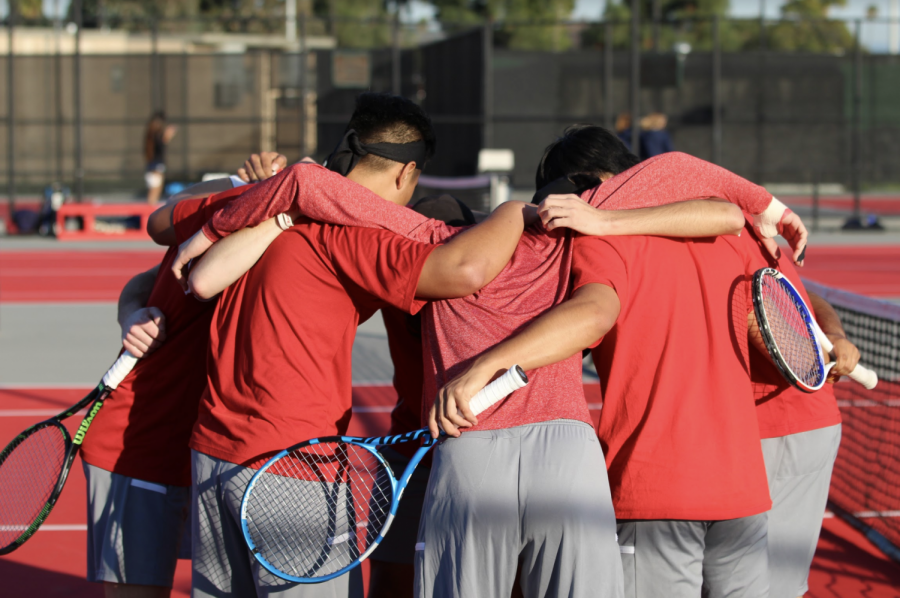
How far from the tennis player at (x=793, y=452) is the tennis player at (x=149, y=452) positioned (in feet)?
5.72

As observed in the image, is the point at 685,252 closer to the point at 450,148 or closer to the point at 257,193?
the point at 257,193

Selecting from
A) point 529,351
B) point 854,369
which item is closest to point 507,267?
point 529,351

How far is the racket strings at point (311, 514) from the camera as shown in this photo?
236cm

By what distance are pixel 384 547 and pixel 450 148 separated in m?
18.7

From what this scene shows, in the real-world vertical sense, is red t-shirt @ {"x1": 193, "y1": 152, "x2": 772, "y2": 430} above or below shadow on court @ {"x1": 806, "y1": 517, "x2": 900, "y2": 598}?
above

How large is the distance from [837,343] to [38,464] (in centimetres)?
263

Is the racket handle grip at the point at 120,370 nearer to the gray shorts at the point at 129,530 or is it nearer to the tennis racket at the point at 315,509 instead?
the gray shorts at the point at 129,530

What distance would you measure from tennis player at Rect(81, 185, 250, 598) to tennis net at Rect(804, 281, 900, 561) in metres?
3.26

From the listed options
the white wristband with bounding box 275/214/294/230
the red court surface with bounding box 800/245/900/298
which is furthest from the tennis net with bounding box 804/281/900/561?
the red court surface with bounding box 800/245/900/298

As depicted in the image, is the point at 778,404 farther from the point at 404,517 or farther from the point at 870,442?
the point at 870,442

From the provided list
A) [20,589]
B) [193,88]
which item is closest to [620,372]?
[20,589]

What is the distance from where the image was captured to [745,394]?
96.3 inches

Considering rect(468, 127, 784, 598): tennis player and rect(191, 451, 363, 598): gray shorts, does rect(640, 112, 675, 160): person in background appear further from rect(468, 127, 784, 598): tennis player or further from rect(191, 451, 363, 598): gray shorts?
rect(191, 451, 363, 598): gray shorts

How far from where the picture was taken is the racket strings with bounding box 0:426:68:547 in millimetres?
2975
